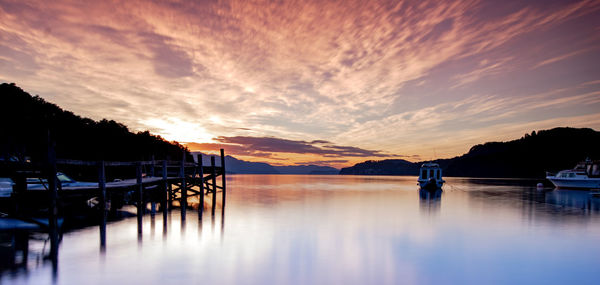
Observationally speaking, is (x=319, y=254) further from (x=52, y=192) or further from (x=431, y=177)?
(x=431, y=177)

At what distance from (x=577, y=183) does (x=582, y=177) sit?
6.43 feet

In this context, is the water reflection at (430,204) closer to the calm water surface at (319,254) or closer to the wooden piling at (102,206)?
the calm water surface at (319,254)

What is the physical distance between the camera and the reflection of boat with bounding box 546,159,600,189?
180 feet

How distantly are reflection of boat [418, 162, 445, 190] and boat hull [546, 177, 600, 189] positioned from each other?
23019mm

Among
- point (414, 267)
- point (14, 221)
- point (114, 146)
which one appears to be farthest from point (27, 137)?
point (414, 267)

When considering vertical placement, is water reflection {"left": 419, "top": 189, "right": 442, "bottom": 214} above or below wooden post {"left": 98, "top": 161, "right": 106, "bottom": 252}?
below

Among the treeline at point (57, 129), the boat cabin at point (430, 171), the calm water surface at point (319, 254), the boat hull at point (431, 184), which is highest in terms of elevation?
the treeline at point (57, 129)

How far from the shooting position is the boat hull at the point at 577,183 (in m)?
54.4

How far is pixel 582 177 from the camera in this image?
56.3m

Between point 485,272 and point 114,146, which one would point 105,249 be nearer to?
point 485,272

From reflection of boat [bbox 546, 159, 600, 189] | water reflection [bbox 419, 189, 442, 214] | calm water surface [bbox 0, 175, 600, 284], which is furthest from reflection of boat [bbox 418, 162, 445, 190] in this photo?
calm water surface [bbox 0, 175, 600, 284]

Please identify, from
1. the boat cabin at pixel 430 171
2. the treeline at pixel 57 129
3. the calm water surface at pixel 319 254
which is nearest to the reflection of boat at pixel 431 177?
the boat cabin at pixel 430 171

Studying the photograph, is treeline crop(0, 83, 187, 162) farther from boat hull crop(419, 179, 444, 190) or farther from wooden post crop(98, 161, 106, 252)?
boat hull crop(419, 179, 444, 190)

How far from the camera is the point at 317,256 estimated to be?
1404 cm
